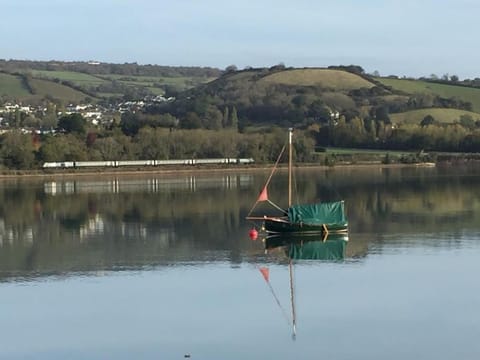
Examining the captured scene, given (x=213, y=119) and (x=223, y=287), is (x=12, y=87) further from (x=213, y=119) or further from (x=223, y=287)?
(x=223, y=287)

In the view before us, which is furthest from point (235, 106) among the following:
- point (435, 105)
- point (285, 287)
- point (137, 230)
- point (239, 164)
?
point (285, 287)

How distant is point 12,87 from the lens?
447ft

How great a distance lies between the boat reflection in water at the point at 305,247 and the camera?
24.7 m

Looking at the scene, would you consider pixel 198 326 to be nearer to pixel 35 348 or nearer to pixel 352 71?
pixel 35 348

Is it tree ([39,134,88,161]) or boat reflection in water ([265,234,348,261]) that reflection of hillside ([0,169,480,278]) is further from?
tree ([39,134,88,161])

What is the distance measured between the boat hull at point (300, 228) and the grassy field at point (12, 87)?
4223 inches

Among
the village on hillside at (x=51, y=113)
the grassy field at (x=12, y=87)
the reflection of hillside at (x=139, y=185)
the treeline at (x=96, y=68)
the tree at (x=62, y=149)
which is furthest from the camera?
the treeline at (x=96, y=68)

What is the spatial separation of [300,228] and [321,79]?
340 feet

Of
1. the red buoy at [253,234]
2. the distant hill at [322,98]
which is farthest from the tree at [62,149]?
the red buoy at [253,234]

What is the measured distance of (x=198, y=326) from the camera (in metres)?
16.9

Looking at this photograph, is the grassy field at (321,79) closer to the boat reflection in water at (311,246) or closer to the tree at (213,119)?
the tree at (213,119)

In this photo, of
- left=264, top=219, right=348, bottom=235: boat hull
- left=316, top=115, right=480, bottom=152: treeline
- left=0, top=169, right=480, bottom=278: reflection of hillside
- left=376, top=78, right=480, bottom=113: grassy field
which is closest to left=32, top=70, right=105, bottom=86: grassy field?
left=376, top=78, right=480, bottom=113: grassy field

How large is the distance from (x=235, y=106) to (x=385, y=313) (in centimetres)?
10413

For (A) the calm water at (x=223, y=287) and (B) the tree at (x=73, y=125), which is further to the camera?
(B) the tree at (x=73, y=125)
